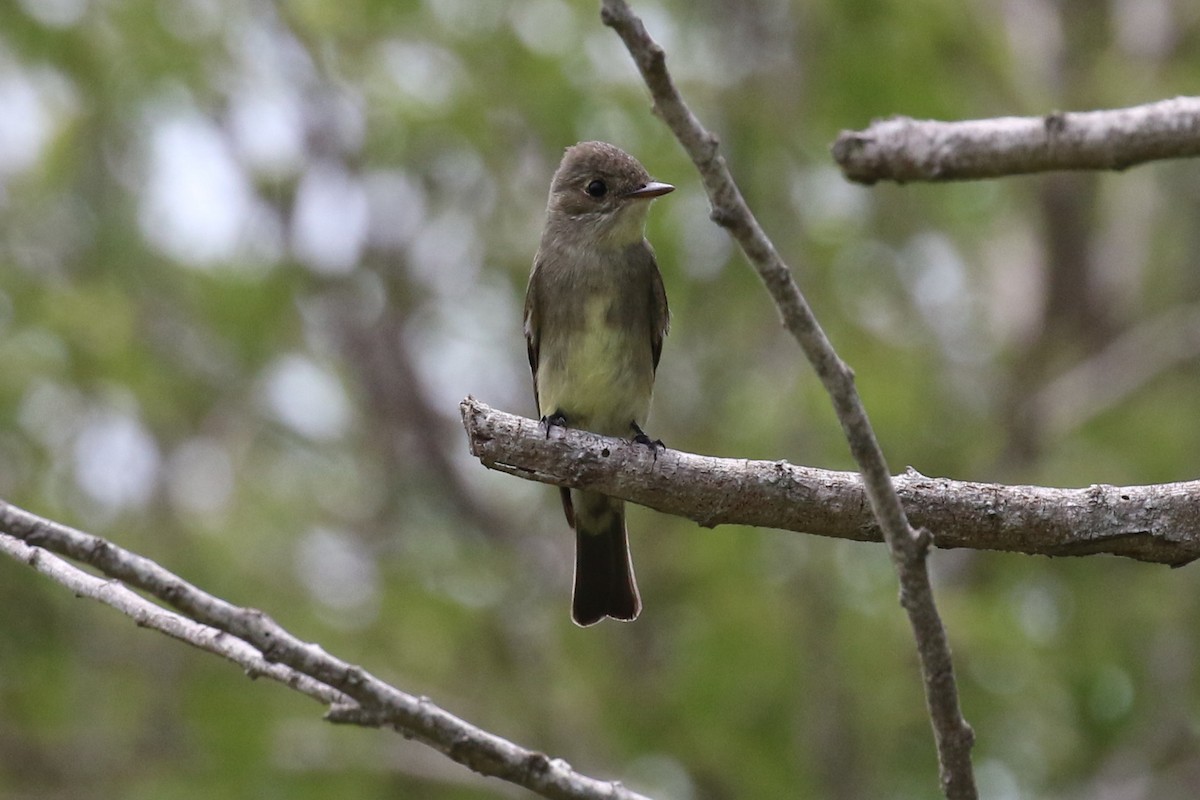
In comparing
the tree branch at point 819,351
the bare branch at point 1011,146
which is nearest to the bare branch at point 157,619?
the tree branch at point 819,351

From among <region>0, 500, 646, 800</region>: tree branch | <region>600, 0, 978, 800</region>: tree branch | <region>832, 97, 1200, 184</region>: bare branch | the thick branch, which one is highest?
<region>832, 97, 1200, 184</region>: bare branch

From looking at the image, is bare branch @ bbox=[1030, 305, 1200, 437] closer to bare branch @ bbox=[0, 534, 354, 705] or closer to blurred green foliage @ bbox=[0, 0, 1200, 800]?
blurred green foliage @ bbox=[0, 0, 1200, 800]

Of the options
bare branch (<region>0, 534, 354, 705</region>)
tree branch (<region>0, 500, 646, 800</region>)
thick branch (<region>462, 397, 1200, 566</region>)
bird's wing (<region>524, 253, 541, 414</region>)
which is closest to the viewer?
tree branch (<region>0, 500, 646, 800</region>)

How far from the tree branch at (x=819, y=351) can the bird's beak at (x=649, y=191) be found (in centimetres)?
260

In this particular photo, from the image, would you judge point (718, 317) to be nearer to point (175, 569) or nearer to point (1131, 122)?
point (175, 569)

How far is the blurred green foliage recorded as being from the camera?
22.9 feet

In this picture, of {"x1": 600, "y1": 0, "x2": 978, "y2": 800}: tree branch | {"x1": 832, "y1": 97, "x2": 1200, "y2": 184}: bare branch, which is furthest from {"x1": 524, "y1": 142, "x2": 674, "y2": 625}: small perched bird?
{"x1": 600, "y1": 0, "x2": 978, "y2": 800}: tree branch

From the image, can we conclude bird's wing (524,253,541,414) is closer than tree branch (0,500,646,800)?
No

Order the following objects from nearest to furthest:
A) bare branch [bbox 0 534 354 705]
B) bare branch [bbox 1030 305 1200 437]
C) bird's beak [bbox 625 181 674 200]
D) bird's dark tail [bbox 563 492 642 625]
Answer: bare branch [bbox 0 534 354 705] → bird's beak [bbox 625 181 674 200] → bird's dark tail [bbox 563 492 642 625] → bare branch [bbox 1030 305 1200 437]

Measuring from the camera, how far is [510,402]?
8.94 m

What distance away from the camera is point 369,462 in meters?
9.16

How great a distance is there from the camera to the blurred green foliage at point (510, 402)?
22.9 feet

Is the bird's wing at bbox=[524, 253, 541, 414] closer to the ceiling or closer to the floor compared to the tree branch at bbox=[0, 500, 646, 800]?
closer to the ceiling

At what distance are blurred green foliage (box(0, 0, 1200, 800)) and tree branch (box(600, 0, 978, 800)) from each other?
417 centimetres
